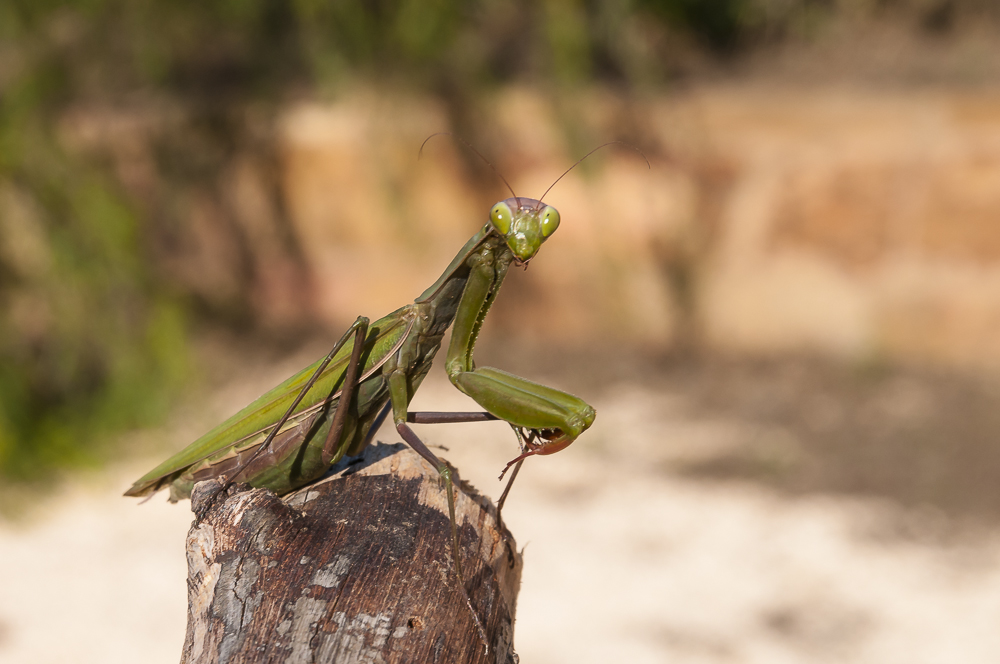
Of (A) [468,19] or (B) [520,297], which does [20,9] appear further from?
(B) [520,297]

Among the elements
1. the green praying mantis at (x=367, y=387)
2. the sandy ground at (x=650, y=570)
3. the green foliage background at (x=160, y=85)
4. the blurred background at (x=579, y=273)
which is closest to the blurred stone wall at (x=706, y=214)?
the blurred background at (x=579, y=273)

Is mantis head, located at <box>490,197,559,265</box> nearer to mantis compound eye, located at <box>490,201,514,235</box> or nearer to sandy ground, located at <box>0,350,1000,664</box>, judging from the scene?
mantis compound eye, located at <box>490,201,514,235</box>

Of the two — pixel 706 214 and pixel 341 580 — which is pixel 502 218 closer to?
pixel 341 580

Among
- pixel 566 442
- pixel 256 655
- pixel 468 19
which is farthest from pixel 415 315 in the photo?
pixel 468 19

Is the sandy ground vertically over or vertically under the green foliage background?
under

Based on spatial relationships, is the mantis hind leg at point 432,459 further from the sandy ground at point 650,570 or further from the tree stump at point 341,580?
the sandy ground at point 650,570

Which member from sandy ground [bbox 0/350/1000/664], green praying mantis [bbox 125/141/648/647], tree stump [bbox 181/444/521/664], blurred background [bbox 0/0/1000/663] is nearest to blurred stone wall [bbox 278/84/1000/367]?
blurred background [bbox 0/0/1000/663]

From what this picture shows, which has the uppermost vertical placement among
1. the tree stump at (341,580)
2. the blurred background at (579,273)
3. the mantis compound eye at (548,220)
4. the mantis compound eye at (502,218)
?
the blurred background at (579,273)
